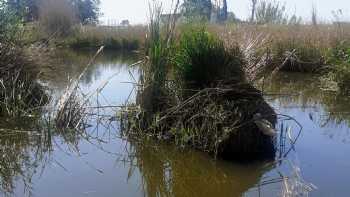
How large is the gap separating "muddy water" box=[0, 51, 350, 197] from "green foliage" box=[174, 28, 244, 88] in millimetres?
701

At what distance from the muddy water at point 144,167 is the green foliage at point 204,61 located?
701 mm

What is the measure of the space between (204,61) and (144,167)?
46.7 inches

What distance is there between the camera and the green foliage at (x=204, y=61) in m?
4.21

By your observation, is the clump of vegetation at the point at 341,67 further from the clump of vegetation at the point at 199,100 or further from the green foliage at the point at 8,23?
the green foliage at the point at 8,23

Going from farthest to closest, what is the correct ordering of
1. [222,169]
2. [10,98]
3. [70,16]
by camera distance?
[70,16] → [10,98] → [222,169]

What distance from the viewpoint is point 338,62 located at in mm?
7000

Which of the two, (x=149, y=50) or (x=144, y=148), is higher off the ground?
(x=149, y=50)

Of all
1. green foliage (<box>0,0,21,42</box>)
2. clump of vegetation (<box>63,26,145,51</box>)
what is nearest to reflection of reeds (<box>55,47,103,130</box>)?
green foliage (<box>0,0,21,42</box>)

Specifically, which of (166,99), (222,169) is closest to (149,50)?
(166,99)

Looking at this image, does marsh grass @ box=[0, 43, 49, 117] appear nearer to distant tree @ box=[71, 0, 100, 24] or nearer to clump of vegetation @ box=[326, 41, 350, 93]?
clump of vegetation @ box=[326, 41, 350, 93]

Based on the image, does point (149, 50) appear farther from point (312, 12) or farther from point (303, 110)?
point (312, 12)

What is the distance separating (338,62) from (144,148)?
4.17m

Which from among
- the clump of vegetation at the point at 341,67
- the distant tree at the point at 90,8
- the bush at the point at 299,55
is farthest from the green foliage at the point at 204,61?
the distant tree at the point at 90,8

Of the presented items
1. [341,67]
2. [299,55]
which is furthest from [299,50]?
[341,67]
